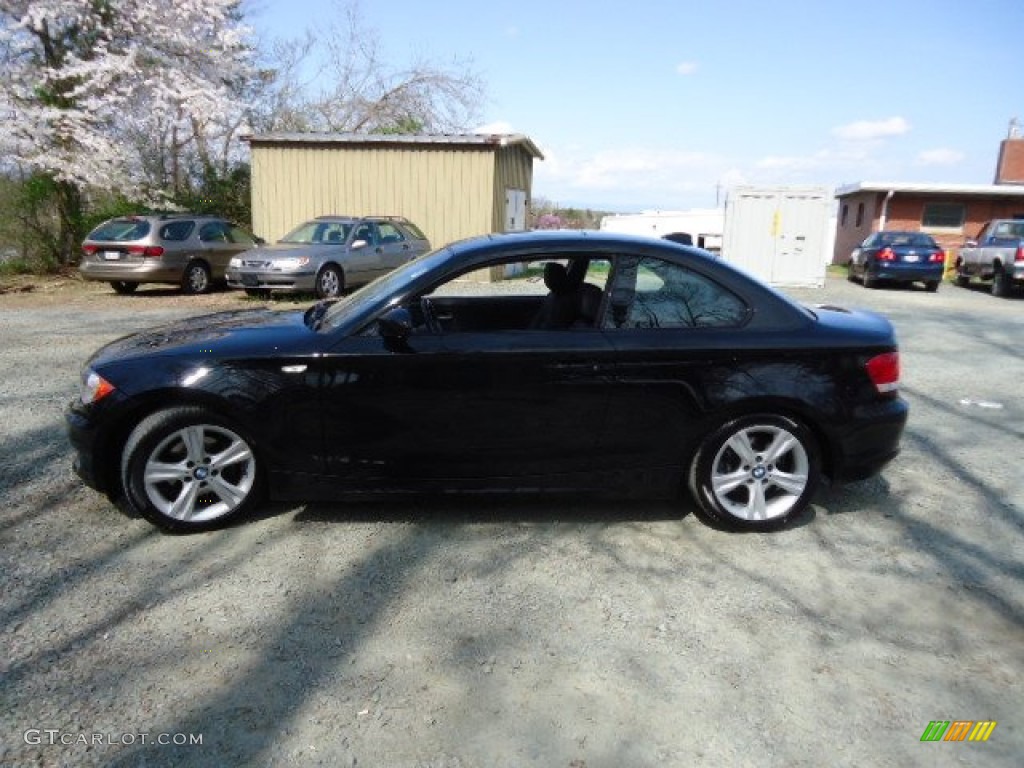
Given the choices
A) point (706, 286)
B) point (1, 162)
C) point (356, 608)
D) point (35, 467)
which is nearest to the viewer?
point (356, 608)

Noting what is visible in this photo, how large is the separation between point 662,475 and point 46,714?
109 inches

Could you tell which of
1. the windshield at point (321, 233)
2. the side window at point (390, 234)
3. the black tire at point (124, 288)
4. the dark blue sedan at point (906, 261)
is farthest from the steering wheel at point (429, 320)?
the dark blue sedan at point (906, 261)

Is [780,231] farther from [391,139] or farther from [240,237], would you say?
[240,237]

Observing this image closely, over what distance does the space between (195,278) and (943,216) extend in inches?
970

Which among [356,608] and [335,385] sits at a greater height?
[335,385]

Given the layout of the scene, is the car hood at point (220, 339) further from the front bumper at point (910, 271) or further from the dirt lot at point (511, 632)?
the front bumper at point (910, 271)

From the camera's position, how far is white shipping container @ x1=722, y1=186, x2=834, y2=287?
62.6ft

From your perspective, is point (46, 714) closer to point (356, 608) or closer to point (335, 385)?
point (356, 608)

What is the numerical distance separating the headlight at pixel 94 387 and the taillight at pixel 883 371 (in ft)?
12.6

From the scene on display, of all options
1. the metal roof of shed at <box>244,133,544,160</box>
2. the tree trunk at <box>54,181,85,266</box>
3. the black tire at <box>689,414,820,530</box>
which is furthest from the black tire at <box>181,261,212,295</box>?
the black tire at <box>689,414,820,530</box>

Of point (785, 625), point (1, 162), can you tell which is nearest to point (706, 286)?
point (785, 625)

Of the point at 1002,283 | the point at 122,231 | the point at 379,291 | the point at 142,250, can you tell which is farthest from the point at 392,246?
the point at 1002,283

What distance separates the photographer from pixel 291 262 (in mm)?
12773

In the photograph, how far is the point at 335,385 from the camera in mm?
3693
